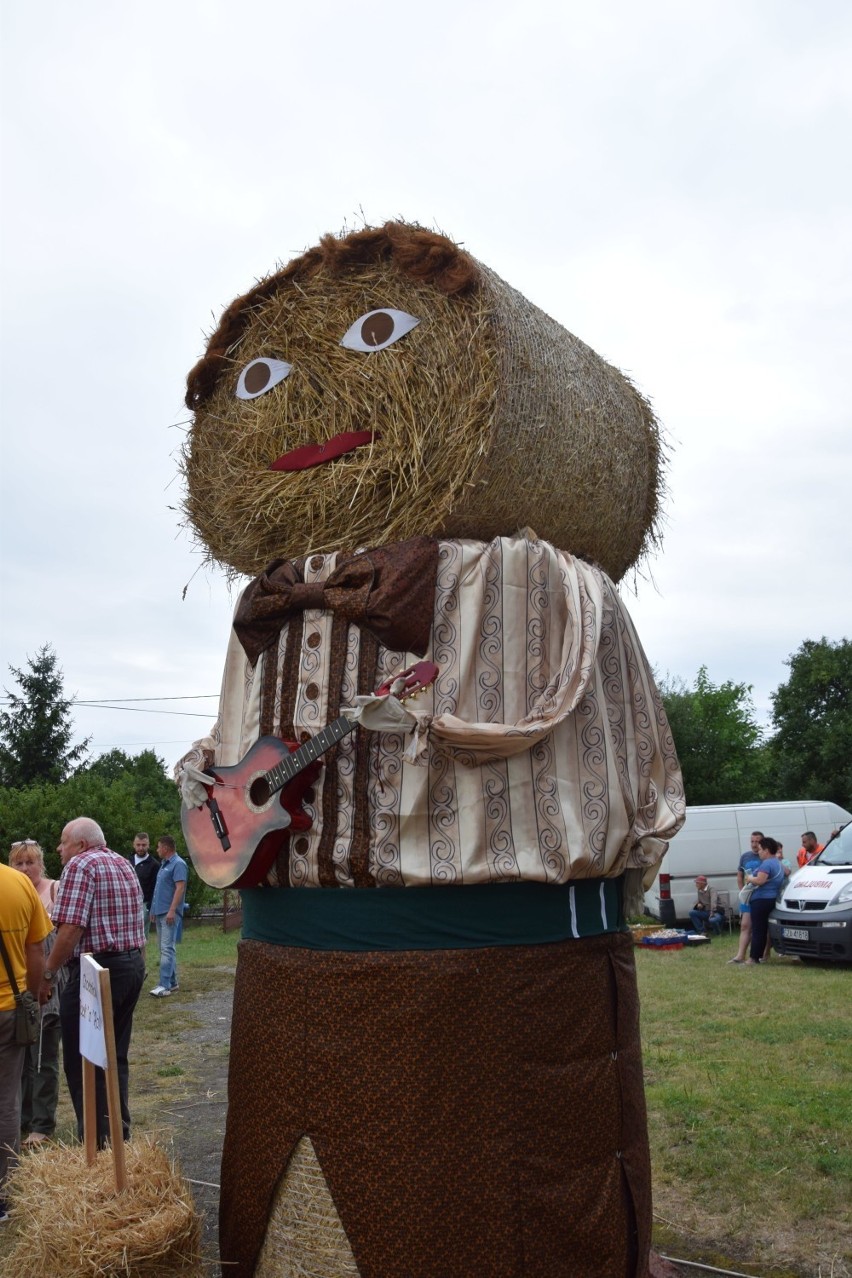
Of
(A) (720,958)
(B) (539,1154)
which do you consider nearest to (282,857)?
(B) (539,1154)

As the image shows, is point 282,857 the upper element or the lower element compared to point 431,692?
lower

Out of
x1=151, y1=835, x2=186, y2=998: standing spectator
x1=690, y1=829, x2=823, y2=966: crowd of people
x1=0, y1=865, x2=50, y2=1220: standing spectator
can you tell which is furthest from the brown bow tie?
x1=690, y1=829, x2=823, y2=966: crowd of people

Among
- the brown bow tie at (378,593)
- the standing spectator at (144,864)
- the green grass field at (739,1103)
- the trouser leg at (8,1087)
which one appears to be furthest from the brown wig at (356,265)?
the standing spectator at (144,864)

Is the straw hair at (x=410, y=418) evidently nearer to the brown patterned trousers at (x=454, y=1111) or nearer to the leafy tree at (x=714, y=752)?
the brown patterned trousers at (x=454, y=1111)

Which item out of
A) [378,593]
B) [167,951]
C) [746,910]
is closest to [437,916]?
[378,593]

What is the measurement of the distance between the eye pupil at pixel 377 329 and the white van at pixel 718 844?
15289 millimetres

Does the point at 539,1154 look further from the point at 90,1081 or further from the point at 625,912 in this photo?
the point at 90,1081

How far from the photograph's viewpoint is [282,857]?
11.7 feet

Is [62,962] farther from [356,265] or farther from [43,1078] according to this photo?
[356,265]

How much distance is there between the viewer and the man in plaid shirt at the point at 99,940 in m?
5.93

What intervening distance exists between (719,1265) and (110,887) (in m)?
3.49

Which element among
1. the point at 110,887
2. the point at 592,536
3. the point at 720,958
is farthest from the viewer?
the point at 720,958

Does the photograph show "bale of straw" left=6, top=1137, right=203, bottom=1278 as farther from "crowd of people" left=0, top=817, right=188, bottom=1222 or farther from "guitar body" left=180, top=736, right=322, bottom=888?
"crowd of people" left=0, top=817, right=188, bottom=1222

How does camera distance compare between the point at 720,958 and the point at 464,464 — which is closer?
the point at 464,464
